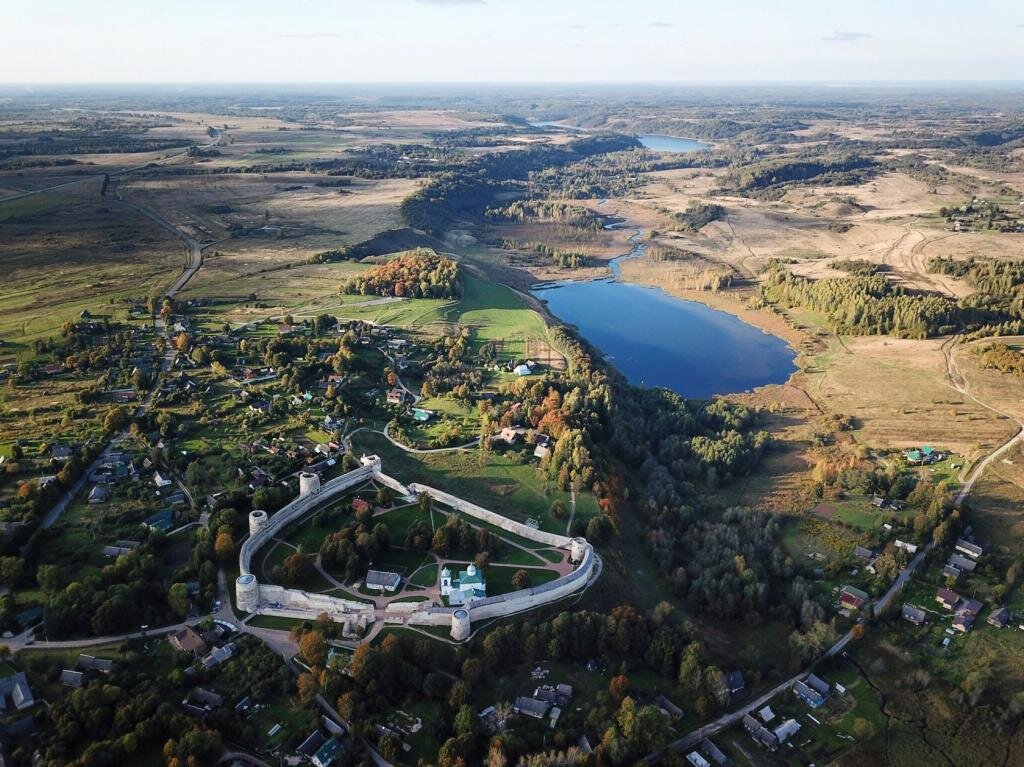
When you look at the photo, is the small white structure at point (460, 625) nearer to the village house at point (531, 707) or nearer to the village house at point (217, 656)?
the village house at point (531, 707)

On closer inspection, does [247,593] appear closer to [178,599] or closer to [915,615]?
[178,599]

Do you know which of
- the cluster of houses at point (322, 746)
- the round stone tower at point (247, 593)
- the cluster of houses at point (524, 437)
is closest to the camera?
the cluster of houses at point (322, 746)

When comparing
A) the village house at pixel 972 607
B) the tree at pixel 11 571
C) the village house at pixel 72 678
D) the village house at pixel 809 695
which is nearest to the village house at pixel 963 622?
the village house at pixel 972 607

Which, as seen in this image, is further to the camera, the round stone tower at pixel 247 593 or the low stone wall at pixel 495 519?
the low stone wall at pixel 495 519

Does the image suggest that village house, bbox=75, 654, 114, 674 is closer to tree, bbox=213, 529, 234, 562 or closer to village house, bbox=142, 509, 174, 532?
tree, bbox=213, 529, 234, 562

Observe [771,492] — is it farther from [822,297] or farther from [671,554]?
[822,297]

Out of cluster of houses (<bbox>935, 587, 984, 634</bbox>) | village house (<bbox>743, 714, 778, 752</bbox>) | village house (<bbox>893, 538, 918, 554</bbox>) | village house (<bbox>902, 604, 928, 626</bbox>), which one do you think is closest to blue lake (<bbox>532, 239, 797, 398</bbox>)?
village house (<bbox>893, 538, 918, 554</bbox>)
